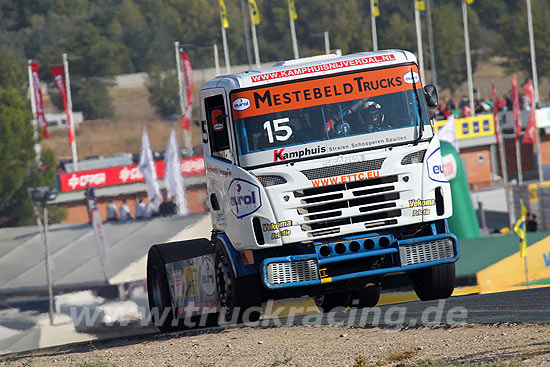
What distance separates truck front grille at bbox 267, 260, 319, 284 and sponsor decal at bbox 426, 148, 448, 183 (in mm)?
1737

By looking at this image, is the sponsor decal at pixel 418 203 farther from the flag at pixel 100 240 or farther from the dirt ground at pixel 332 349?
the flag at pixel 100 240

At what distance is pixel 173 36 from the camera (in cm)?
9456

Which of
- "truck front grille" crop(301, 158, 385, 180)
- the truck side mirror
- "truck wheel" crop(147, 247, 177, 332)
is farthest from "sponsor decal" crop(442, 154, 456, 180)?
"truck front grille" crop(301, 158, 385, 180)

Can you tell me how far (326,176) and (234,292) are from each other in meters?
1.84

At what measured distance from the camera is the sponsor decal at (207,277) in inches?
492

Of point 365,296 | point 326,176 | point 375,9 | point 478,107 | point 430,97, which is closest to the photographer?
point 326,176

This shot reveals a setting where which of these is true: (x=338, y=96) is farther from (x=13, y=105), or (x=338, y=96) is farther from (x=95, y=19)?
(x=95, y=19)

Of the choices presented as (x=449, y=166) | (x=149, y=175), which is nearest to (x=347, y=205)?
(x=449, y=166)

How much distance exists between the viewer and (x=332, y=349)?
11438 millimetres

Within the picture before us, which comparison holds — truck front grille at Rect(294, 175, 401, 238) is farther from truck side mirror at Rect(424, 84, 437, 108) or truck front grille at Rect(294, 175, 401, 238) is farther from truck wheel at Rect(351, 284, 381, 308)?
truck wheel at Rect(351, 284, 381, 308)

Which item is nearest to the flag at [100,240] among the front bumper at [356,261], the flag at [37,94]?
the flag at [37,94]

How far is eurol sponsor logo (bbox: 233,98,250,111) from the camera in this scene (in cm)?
1106

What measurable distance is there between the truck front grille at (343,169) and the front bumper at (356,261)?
0.83 meters

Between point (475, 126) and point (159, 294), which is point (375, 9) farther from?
point (159, 294)
